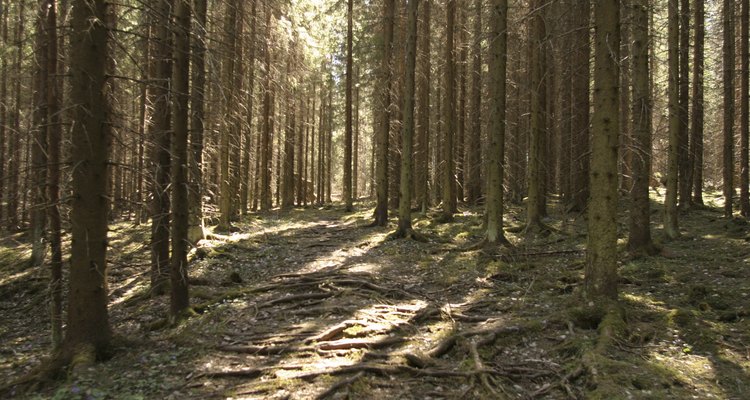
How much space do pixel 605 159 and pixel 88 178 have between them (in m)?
7.06

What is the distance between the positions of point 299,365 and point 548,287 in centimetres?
539

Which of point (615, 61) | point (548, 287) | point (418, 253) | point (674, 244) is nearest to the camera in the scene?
point (615, 61)

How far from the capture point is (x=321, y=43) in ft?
96.5

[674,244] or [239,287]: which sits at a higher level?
[674,244]

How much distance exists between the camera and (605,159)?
6914 millimetres

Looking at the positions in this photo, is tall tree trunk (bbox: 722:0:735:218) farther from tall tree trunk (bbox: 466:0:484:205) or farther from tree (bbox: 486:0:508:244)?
tall tree trunk (bbox: 466:0:484:205)

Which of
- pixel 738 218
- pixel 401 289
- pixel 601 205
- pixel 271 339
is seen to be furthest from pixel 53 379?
pixel 738 218

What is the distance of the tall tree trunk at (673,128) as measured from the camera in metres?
11.8

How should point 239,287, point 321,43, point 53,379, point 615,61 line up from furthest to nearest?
1. point 321,43
2. point 239,287
3. point 615,61
4. point 53,379

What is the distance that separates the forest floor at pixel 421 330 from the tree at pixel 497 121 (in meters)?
0.96

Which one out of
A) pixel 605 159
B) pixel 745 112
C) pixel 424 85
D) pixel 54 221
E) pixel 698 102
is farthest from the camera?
pixel 424 85

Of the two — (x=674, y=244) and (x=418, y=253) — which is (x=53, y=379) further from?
(x=674, y=244)

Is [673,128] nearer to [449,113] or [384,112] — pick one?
[449,113]

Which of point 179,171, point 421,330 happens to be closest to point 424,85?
point 179,171
